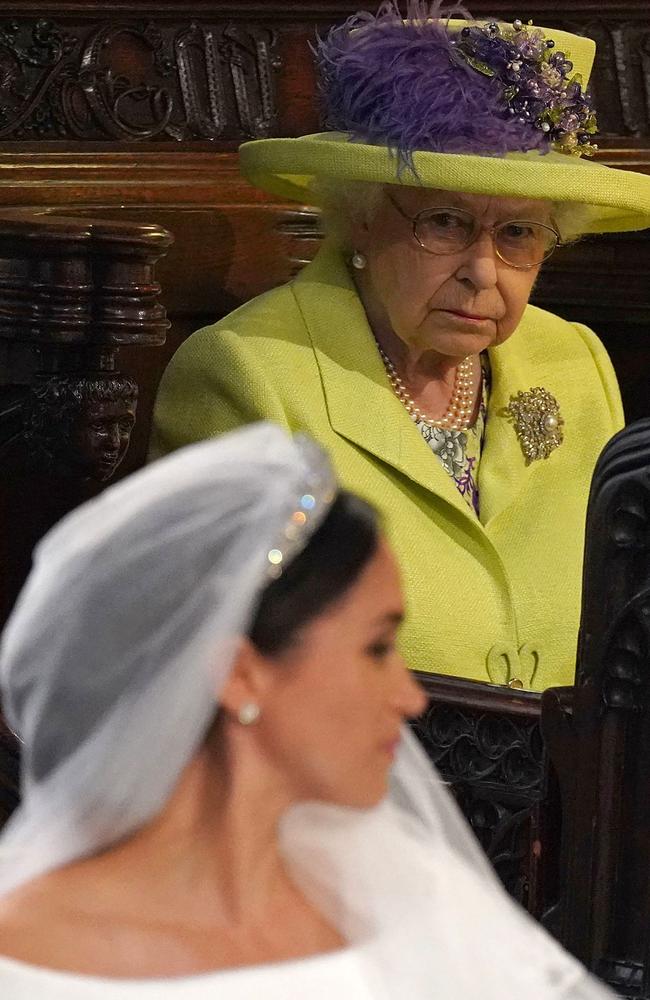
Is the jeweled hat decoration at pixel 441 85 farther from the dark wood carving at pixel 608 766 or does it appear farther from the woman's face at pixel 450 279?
the dark wood carving at pixel 608 766

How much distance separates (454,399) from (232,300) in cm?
59

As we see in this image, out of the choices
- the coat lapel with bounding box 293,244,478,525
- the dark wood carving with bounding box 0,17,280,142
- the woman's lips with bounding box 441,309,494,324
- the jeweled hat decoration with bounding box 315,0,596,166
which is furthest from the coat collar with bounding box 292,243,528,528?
the dark wood carving with bounding box 0,17,280,142

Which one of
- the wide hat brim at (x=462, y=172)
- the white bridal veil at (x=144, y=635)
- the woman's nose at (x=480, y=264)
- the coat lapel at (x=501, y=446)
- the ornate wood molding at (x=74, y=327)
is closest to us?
the white bridal veil at (x=144, y=635)

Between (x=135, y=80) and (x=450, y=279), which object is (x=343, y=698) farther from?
(x=135, y=80)

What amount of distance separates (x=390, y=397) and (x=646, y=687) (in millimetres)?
1355

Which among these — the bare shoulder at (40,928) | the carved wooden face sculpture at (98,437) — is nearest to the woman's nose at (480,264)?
the carved wooden face sculpture at (98,437)

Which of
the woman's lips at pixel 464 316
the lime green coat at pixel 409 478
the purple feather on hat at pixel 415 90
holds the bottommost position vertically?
the lime green coat at pixel 409 478

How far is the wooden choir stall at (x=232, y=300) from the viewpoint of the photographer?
1.64m

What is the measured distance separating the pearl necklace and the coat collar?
4 centimetres

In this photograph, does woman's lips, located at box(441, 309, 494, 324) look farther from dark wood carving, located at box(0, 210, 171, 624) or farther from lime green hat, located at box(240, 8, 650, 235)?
dark wood carving, located at box(0, 210, 171, 624)

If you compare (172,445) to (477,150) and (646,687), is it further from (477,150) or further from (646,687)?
(646,687)

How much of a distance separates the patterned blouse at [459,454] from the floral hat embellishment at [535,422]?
0.08 metres

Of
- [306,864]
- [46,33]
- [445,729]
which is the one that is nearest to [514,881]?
[445,729]

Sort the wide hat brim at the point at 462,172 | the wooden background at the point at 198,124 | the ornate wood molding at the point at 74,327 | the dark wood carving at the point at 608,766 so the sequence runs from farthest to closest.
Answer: the wooden background at the point at 198,124 → the wide hat brim at the point at 462,172 → the ornate wood molding at the point at 74,327 → the dark wood carving at the point at 608,766
